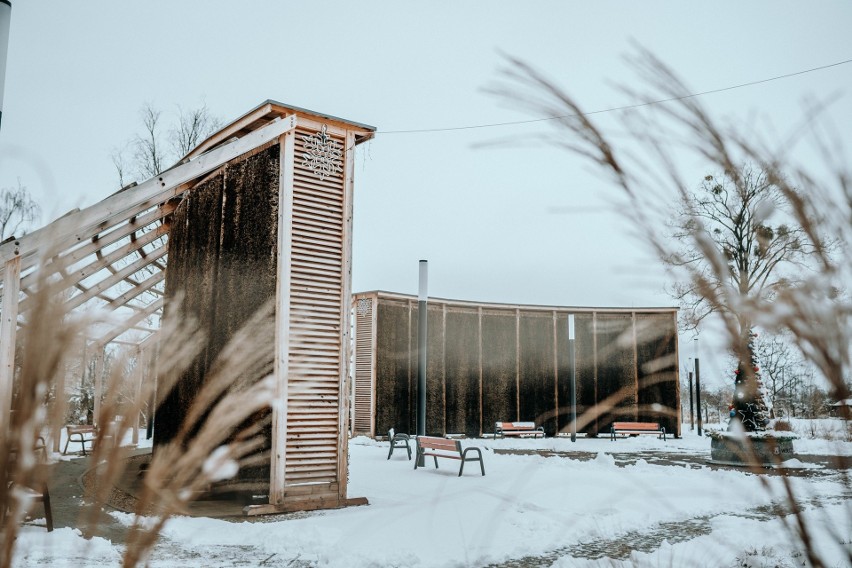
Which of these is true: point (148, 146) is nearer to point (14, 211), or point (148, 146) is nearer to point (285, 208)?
point (14, 211)

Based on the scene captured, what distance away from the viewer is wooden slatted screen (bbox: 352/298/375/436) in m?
19.8

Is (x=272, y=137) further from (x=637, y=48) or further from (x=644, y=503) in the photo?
(x=637, y=48)

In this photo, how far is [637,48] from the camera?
1003 millimetres

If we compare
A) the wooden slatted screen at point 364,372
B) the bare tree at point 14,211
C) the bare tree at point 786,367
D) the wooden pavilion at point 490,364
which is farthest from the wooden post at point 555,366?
the bare tree at point 786,367

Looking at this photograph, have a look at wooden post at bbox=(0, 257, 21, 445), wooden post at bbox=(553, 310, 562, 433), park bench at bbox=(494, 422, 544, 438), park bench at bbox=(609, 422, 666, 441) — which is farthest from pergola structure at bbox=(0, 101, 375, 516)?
wooden post at bbox=(553, 310, 562, 433)

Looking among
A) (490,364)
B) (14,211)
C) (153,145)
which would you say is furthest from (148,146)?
(490,364)

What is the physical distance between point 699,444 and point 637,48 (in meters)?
20.1

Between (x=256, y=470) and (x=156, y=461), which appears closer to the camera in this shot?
(x=156, y=461)

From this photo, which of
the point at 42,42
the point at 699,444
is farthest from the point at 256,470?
the point at 699,444

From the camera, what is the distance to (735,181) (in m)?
1.03

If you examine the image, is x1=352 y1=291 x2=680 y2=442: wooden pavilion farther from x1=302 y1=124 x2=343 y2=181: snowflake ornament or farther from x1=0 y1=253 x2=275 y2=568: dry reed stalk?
x1=0 y1=253 x2=275 y2=568: dry reed stalk

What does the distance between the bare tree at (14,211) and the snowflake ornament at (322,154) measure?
37.6 ft

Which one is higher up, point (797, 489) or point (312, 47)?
point (312, 47)

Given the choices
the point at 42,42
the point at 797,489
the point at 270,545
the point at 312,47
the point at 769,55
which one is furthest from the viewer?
the point at 797,489
